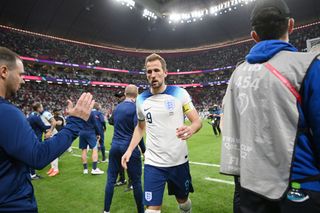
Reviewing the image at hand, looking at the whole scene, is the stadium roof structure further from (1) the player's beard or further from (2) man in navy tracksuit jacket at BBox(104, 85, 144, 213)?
(1) the player's beard

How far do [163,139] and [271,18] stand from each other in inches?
87.9

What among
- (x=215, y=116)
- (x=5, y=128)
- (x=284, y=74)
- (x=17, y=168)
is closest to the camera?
(x=284, y=74)

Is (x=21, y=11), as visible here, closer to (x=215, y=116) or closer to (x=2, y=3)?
(x=2, y=3)

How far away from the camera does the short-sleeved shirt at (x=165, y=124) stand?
11.3 ft

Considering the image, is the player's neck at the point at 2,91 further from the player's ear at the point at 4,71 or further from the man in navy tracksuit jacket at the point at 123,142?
the man in navy tracksuit jacket at the point at 123,142

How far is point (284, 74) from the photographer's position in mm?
1481

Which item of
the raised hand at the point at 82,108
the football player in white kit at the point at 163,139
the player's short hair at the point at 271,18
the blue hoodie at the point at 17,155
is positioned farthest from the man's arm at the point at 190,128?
the player's short hair at the point at 271,18

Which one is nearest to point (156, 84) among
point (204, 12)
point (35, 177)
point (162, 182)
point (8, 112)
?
point (162, 182)

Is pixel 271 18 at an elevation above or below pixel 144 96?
above

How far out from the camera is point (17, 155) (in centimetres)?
184

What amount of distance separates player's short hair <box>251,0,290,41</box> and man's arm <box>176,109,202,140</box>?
159 centimetres

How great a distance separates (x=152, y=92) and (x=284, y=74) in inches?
97.0

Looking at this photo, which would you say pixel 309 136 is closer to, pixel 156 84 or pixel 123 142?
pixel 156 84

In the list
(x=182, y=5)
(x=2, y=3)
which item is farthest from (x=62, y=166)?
(x=182, y=5)
